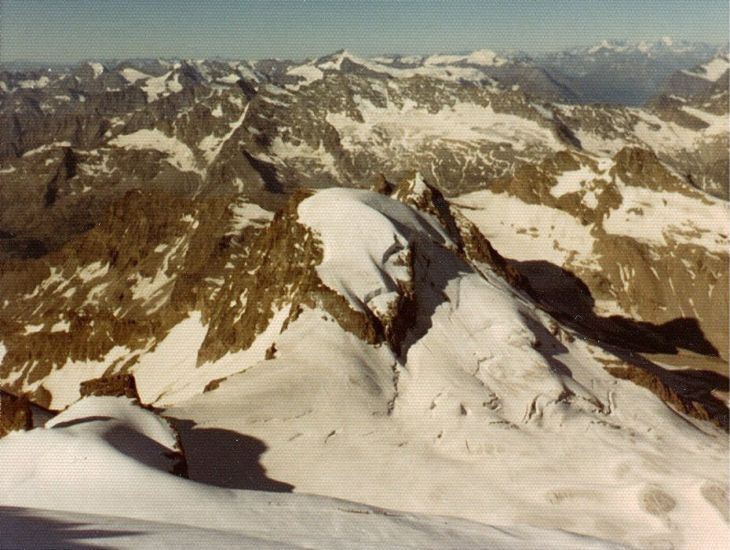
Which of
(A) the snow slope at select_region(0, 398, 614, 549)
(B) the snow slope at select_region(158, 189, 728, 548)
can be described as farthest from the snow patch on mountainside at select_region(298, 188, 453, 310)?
(A) the snow slope at select_region(0, 398, 614, 549)

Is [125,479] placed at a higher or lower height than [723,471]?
higher

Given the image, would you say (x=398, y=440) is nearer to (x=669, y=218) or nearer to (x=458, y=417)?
(x=458, y=417)

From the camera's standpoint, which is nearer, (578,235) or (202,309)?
(202,309)

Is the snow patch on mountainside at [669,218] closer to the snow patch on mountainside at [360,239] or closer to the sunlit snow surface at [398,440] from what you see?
the sunlit snow surface at [398,440]

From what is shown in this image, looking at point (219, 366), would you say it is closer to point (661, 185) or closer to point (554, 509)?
point (554, 509)

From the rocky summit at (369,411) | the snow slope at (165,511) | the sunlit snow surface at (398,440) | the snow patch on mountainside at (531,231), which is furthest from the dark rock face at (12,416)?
the snow patch on mountainside at (531,231)

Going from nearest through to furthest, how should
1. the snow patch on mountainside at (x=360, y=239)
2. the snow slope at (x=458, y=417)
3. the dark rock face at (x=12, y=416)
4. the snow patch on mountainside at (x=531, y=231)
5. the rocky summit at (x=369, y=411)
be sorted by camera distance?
the rocky summit at (x=369, y=411)
the dark rock face at (x=12, y=416)
the snow slope at (x=458, y=417)
the snow patch on mountainside at (x=360, y=239)
the snow patch on mountainside at (x=531, y=231)

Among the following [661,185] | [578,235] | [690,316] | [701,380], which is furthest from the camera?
[661,185]

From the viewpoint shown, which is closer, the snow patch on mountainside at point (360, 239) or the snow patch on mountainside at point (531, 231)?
the snow patch on mountainside at point (360, 239)

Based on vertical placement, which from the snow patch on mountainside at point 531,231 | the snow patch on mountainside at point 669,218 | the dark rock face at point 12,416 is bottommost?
the snow patch on mountainside at point 531,231

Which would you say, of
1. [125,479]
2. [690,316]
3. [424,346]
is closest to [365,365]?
[424,346]

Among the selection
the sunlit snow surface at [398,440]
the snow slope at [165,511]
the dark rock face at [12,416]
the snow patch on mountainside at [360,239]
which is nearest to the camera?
the snow slope at [165,511]
